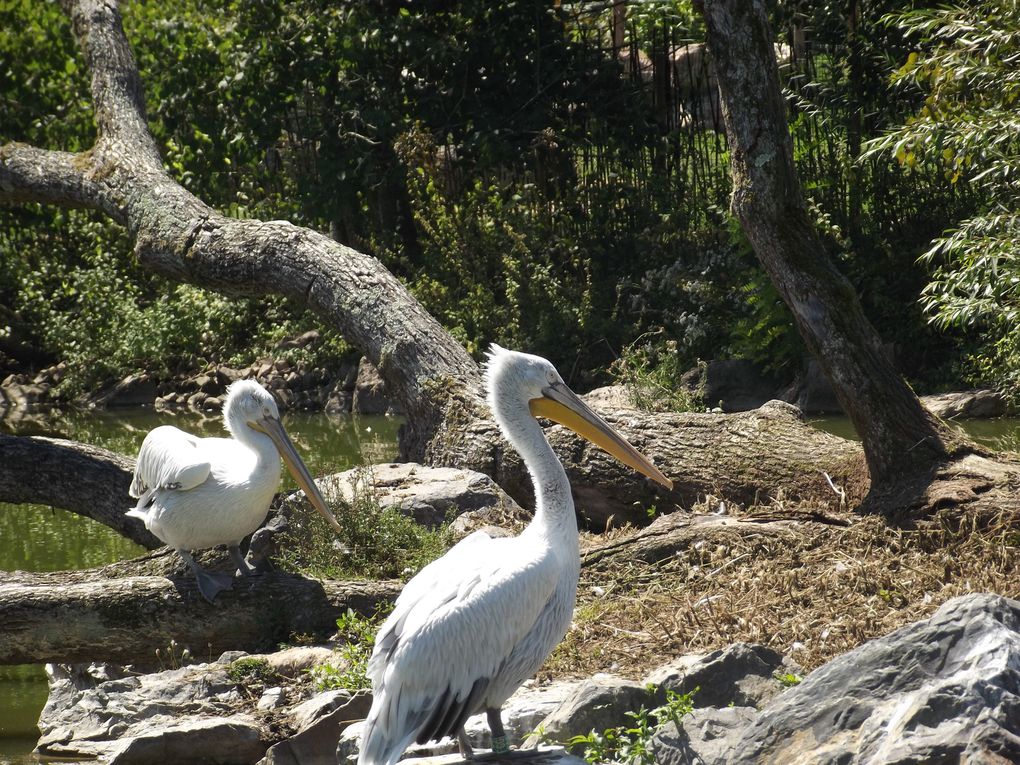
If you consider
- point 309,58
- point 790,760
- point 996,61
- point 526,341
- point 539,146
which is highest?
point 309,58

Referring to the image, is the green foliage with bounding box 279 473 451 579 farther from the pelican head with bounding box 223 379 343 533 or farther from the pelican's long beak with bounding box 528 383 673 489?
the pelican's long beak with bounding box 528 383 673 489

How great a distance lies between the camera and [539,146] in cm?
1481

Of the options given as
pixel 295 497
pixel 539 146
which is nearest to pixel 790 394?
pixel 539 146

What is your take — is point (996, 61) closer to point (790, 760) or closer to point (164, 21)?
point (790, 760)

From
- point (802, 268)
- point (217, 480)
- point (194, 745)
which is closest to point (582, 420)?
point (217, 480)

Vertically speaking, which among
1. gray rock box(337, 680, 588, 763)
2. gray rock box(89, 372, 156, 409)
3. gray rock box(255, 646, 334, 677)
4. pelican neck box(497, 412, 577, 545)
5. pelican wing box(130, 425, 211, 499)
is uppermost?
gray rock box(89, 372, 156, 409)

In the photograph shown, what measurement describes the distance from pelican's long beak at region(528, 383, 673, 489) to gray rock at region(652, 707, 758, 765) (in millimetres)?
1117

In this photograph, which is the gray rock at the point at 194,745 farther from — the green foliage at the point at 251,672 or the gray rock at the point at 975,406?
the gray rock at the point at 975,406

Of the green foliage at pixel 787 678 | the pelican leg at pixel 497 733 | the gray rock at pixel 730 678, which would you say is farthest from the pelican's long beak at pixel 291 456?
the green foliage at pixel 787 678

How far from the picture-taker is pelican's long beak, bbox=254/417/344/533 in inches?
213

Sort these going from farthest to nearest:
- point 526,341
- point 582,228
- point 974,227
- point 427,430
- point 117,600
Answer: point 582,228, point 526,341, point 974,227, point 427,430, point 117,600

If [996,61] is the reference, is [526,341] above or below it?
below

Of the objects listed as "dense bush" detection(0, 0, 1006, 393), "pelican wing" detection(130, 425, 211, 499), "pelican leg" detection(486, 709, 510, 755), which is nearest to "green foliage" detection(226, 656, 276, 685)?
"pelican wing" detection(130, 425, 211, 499)

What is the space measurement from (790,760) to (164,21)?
51.6ft
